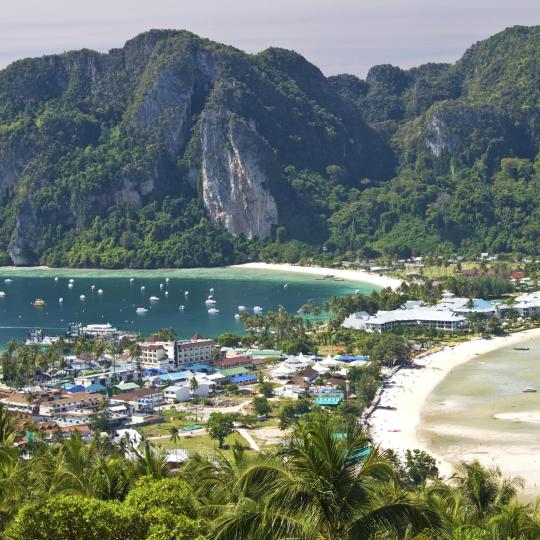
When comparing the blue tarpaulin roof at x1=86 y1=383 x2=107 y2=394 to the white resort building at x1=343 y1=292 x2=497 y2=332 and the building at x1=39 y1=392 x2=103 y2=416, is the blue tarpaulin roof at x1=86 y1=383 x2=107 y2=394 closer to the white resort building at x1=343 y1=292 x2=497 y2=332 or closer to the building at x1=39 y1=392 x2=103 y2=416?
the building at x1=39 y1=392 x2=103 y2=416

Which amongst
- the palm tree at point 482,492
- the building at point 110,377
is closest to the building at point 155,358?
the building at point 110,377

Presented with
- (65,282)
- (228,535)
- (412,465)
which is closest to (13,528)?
(228,535)

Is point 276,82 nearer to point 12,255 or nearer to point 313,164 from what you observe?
point 313,164

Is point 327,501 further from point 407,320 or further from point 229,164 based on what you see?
point 229,164

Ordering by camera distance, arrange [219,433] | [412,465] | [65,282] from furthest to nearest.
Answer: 1. [65,282]
2. [219,433]
3. [412,465]

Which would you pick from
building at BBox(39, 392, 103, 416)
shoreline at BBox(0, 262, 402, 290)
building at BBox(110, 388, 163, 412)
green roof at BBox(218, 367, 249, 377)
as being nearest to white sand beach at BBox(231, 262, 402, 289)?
shoreline at BBox(0, 262, 402, 290)
